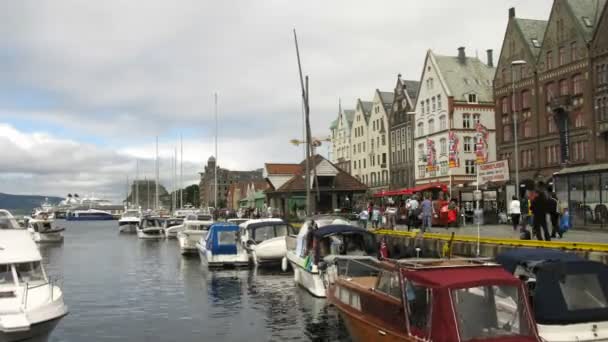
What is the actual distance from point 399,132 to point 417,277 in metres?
85.0

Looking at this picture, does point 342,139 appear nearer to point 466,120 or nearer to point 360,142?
point 360,142

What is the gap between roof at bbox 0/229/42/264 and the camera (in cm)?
1639

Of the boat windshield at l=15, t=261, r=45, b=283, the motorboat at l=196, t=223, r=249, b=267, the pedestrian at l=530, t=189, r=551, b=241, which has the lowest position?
the motorboat at l=196, t=223, r=249, b=267

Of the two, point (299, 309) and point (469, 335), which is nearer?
point (469, 335)

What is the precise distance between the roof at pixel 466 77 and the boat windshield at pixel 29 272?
227 feet

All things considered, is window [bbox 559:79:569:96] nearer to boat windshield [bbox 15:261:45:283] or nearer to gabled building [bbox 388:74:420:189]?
gabled building [bbox 388:74:420:189]

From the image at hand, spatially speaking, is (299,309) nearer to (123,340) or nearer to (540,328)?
(123,340)

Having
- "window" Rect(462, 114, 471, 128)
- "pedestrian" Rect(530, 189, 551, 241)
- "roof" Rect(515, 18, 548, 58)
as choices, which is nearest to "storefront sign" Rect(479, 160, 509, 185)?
"pedestrian" Rect(530, 189, 551, 241)

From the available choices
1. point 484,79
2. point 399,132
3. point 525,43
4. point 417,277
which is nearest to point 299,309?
point 417,277

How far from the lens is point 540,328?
38.5 feet

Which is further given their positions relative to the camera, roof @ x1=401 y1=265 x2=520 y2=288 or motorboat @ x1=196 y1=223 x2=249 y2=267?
motorboat @ x1=196 y1=223 x2=249 y2=267

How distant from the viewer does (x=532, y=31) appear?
69625 mm

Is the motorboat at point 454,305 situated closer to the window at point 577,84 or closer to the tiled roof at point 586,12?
the window at point 577,84

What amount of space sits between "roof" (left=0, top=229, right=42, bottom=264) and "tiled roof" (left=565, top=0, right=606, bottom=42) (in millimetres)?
54365
